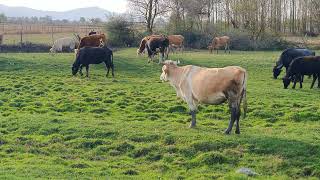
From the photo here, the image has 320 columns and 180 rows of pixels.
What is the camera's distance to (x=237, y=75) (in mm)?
12906

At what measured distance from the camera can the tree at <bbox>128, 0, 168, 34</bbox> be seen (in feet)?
176

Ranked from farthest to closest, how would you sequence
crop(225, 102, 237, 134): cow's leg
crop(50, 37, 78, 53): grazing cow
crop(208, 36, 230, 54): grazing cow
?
crop(208, 36, 230, 54): grazing cow
crop(50, 37, 78, 53): grazing cow
crop(225, 102, 237, 134): cow's leg

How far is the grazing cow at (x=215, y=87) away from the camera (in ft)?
42.6

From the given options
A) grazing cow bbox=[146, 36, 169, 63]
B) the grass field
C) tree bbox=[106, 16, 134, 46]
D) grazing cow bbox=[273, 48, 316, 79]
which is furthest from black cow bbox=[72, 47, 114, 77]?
tree bbox=[106, 16, 134, 46]

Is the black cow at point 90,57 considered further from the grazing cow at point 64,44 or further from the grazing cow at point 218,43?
the grazing cow at point 218,43

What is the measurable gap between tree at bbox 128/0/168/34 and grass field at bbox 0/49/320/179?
104ft

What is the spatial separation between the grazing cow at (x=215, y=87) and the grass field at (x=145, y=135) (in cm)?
78

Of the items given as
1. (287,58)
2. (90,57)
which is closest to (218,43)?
(287,58)

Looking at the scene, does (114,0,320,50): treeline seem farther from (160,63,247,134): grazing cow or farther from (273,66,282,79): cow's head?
(160,63,247,134): grazing cow

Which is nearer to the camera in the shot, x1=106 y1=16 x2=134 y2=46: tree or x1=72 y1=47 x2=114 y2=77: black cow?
x1=72 y1=47 x2=114 y2=77: black cow

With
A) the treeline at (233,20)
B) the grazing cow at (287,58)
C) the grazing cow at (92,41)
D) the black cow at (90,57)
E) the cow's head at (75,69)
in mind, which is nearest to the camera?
the black cow at (90,57)

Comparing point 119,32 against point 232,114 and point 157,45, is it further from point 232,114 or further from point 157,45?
point 232,114

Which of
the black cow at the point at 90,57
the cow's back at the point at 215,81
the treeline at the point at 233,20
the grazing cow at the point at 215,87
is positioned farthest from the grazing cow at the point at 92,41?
the cow's back at the point at 215,81

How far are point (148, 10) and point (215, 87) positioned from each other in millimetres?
41385
